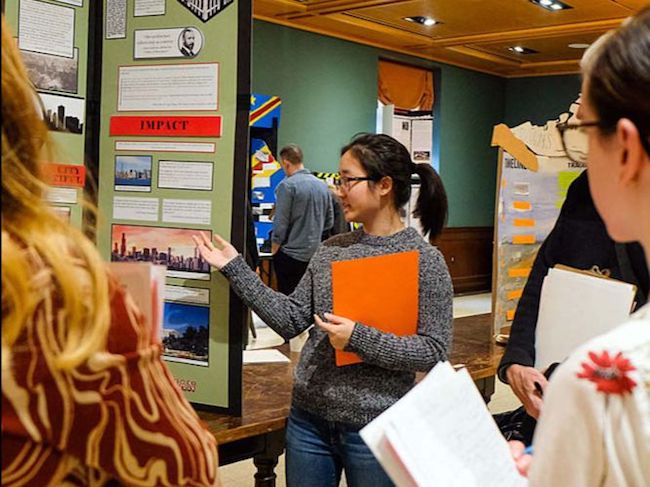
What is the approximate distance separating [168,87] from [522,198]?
203 centimetres

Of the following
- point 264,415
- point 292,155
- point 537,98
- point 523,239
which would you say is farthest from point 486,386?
point 537,98

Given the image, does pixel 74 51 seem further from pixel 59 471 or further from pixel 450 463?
pixel 59 471

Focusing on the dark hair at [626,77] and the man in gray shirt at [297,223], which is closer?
the dark hair at [626,77]

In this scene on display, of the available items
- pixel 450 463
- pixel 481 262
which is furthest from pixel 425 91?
pixel 450 463

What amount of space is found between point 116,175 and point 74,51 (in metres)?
0.33

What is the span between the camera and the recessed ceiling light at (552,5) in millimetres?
7906

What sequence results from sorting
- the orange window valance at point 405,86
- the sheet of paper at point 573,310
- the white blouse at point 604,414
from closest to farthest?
the white blouse at point 604,414, the sheet of paper at point 573,310, the orange window valance at point 405,86

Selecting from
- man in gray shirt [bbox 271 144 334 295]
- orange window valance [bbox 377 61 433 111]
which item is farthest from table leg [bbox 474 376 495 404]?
orange window valance [bbox 377 61 433 111]

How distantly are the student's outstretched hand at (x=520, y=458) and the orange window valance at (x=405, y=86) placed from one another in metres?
9.00

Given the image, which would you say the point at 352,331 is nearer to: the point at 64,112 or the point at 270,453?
the point at 270,453

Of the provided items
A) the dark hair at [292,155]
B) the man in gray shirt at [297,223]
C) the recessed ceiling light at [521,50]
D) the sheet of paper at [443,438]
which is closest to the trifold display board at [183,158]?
the sheet of paper at [443,438]

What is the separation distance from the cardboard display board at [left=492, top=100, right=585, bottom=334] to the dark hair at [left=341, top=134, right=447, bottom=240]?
1.32 m

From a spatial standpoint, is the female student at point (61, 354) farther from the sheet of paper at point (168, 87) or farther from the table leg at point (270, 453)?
the table leg at point (270, 453)

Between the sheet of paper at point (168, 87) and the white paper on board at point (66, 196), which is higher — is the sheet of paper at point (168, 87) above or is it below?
above
